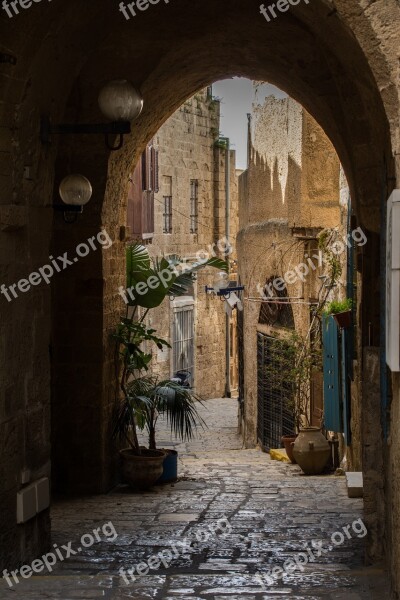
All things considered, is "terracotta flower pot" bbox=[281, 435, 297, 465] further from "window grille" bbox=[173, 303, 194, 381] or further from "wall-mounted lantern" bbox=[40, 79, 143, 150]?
"window grille" bbox=[173, 303, 194, 381]

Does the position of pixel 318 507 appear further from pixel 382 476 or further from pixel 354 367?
pixel 382 476

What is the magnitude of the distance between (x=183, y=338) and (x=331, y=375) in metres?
13.0

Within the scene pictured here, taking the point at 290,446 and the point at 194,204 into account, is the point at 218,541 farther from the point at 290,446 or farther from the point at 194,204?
the point at 194,204

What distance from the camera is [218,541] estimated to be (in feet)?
25.6

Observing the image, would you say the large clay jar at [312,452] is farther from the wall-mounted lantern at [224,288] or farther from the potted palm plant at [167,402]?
the wall-mounted lantern at [224,288]

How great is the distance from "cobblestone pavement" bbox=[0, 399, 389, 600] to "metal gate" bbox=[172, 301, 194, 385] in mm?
11547

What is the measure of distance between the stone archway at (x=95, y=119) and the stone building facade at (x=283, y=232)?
2.60 m

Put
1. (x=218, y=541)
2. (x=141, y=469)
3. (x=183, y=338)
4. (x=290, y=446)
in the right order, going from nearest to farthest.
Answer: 1. (x=218, y=541)
2. (x=141, y=469)
3. (x=290, y=446)
4. (x=183, y=338)

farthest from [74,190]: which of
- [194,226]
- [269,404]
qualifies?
[194,226]

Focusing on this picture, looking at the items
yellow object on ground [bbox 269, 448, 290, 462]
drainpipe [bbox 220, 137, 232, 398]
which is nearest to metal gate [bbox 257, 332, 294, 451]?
yellow object on ground [bbox 269, 448, 290, 462]

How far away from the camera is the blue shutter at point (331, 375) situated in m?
11.1

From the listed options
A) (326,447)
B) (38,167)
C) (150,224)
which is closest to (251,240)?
(150,224)

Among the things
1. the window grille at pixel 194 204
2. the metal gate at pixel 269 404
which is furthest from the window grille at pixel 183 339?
the metal gate at pixel 269 404

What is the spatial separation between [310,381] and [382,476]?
6979 mm
